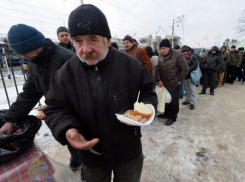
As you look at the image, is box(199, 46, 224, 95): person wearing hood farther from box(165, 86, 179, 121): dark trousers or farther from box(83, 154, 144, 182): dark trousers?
box(83, 154, 144, 182): dark trousers

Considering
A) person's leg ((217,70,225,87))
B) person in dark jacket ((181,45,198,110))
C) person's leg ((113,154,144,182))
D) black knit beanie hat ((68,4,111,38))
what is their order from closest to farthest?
1. black knit beanie hat ((68,4,111,38))
2. person's leg ((113,154,144,182))
3. person in dark jacket ((181,45,198,110))
4. person's leg ((217,70,225,87))

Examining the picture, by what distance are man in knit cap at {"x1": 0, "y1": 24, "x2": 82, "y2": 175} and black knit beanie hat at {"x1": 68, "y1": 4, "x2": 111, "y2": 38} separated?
23.6 inches

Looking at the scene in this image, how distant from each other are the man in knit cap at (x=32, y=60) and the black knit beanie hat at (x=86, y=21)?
0.60 m

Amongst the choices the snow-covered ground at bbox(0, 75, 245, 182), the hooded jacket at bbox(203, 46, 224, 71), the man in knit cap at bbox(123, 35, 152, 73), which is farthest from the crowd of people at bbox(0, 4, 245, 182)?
the hooded jacket at bbox(203, 46, 224, 71)

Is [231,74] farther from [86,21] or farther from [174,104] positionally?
[86,21]

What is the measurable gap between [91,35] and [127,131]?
0.81 metres

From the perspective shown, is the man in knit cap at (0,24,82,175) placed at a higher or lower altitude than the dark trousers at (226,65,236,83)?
higher

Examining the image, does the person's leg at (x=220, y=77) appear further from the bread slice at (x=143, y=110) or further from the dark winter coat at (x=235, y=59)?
the bread slice at (x=143, y=110)

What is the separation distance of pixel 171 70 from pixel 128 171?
8.51ft

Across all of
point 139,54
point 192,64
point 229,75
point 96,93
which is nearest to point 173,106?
point 139,54

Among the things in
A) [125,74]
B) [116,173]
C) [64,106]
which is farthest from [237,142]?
[64,106]

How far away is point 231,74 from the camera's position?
Result: 8.27 meters

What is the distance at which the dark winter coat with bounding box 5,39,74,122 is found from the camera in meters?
1.56

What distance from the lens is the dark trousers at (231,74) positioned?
8.20 m
